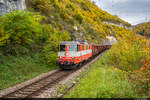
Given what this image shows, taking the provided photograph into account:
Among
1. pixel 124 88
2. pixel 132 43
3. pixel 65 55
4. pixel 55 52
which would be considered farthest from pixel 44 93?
pixel 55 52

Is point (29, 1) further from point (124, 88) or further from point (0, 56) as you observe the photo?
point (124, 88)

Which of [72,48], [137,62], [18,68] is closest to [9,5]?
[18,68]

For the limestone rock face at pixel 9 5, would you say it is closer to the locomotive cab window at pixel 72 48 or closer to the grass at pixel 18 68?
the grass at pixel 18 68

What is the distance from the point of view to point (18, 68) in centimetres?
1354

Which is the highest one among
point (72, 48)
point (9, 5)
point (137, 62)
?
point (9, 5)

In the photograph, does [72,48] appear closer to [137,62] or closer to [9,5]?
[137,62]

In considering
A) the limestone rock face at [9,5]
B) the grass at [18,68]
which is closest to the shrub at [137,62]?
the grass at [18,68]

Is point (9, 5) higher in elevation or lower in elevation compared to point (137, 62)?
higher

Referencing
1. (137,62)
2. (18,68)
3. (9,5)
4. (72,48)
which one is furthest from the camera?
(9,5)

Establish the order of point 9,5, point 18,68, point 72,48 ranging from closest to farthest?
point 18,68
point 72,48
point 9,5

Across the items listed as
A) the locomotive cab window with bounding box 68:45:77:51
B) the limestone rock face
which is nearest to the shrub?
the locomotive cab window with bounding box 68:45:77:51

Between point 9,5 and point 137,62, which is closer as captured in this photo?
point 137,62

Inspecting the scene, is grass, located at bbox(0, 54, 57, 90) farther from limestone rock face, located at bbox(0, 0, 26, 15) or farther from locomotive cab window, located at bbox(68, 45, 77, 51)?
limestone rock face, located at bbox(0, 0, 26, 15)

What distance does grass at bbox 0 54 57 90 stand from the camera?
37.5ft
